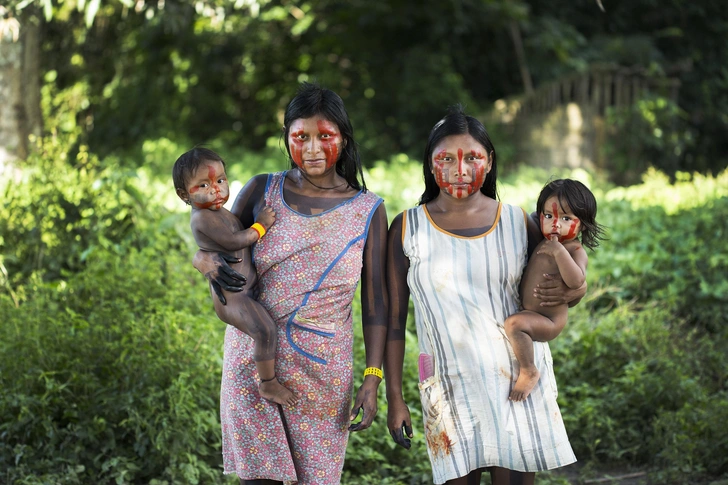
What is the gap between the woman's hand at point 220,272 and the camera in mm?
2396

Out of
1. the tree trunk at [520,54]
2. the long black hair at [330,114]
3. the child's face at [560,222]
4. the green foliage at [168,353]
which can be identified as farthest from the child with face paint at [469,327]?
the tree trunk at [520,54]

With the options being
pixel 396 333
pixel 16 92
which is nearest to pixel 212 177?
pixel 396 333

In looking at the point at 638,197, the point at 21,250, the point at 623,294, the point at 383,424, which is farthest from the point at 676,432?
the point at 638,197

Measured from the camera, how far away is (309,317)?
2523 millimetres

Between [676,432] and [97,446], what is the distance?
277cm

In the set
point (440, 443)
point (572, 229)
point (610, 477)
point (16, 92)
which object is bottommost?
point (610, 477)

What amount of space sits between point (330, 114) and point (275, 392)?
0.87 meters

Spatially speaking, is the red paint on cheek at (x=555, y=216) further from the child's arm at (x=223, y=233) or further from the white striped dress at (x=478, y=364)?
the child's arm at (x=223, y=233)

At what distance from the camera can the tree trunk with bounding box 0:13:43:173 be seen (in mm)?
7402

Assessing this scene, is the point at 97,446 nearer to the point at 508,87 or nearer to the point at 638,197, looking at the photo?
the point at 638,197

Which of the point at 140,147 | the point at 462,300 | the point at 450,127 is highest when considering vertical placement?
the point at 140,147

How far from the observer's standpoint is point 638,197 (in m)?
8.70

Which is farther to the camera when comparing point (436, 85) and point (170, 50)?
point (170, 50)

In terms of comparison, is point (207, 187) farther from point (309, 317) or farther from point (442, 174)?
point (442, 174)
